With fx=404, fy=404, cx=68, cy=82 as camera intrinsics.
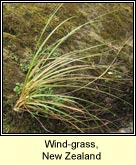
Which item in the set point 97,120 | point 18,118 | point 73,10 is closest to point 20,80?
point 18,118

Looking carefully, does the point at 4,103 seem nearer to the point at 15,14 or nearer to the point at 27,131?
the point at 27,131

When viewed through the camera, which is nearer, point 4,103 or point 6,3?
point 4,103

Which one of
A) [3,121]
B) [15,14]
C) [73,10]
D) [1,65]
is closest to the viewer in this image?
[3,121]

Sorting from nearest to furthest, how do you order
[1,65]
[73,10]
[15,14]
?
[1,65], [15,14], [73,10]

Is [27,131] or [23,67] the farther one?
[23,67]

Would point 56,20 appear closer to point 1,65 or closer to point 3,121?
point 1,65

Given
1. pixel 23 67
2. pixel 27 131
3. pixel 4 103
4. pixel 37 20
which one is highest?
pixel 37 20

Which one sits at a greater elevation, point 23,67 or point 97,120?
point 23,67

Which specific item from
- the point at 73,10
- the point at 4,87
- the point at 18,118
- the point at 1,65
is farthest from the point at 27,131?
the point at 73,10

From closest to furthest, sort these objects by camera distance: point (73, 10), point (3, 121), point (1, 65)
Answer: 1. point (3, 121)
2. point (1, 65)
3. point (73, 10)
